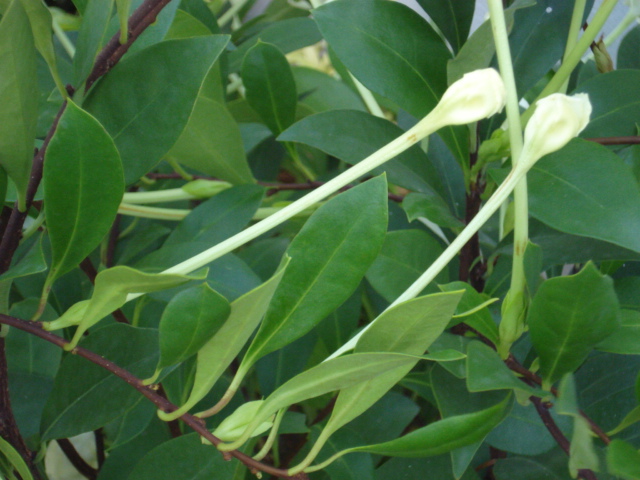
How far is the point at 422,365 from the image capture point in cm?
43

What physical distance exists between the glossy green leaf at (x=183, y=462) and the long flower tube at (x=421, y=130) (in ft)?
0.35

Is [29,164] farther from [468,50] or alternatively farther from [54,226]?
[468,50]

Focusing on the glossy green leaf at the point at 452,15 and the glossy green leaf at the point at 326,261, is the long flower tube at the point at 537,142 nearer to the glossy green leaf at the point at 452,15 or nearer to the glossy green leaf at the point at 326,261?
the glossy green leaf at the point at 326,261

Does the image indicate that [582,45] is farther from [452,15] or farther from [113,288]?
[113,288]

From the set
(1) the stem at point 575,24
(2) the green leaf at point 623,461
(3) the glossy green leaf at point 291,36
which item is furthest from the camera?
(3) the glossy green leaf at point 291,36

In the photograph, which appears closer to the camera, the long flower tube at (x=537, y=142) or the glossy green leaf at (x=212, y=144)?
the long flower tube at (x=537, y=142)

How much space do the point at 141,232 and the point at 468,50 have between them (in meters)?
0.24

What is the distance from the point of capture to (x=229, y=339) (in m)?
0.21

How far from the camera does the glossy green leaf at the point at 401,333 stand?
0.19 m

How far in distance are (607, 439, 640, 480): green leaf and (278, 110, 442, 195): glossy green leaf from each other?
0.53 ft

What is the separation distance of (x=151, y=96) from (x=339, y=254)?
3.9 inches

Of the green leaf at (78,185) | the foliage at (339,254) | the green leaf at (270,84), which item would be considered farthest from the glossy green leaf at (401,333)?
the green leaf at (270,84)

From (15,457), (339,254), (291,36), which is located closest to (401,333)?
(339,254)

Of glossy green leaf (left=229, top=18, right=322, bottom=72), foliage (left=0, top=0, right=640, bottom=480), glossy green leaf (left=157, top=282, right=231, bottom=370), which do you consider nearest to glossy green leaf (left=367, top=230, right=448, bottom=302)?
foliage (left=0, top=0, right=640, bottom=480)
